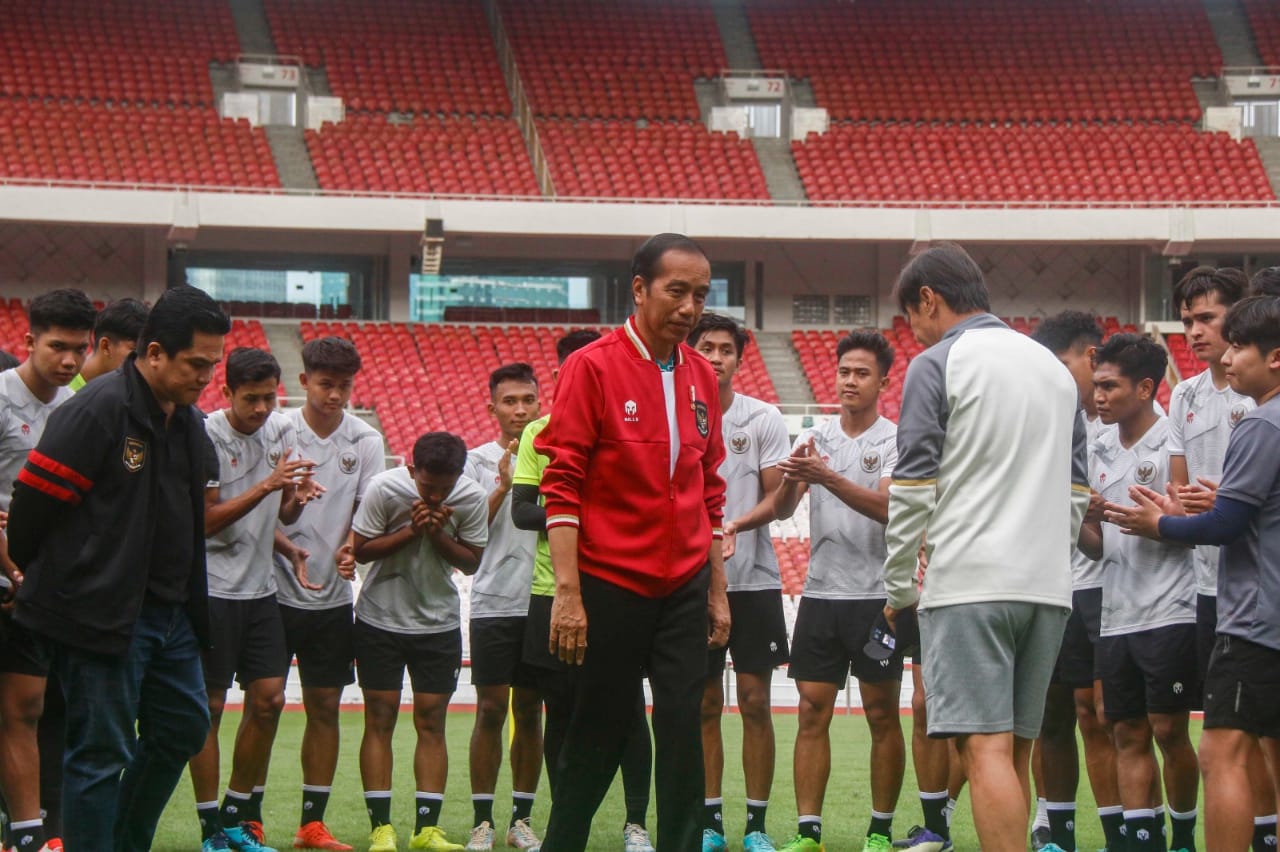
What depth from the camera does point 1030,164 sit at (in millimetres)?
28469

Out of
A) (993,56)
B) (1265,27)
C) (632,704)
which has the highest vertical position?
(1265,27)

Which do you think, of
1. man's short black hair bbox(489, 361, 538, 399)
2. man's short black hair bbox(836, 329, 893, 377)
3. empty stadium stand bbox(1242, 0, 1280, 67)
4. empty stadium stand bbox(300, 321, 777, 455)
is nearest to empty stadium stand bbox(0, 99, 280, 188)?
empty stadium stand bbox(300, 321, 777, 455)

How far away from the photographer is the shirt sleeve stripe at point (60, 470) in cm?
506

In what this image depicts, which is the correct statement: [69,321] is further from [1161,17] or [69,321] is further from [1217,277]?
[1161,17]

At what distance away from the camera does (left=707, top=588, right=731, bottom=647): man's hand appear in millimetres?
5391

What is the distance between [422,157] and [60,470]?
23.1m

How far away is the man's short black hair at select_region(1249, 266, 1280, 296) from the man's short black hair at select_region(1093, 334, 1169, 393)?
523 mm

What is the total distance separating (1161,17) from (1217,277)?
91.0 feet

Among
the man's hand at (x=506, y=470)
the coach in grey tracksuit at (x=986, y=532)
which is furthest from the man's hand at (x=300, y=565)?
the coach in grey tracksuit at (x=986, y=532)

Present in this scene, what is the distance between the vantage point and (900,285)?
5.41 metres

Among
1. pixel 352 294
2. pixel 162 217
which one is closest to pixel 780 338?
pixel 352 294

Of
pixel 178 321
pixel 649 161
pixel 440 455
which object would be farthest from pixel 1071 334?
pixel 649 161

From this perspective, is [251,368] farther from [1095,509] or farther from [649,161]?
[649,161]

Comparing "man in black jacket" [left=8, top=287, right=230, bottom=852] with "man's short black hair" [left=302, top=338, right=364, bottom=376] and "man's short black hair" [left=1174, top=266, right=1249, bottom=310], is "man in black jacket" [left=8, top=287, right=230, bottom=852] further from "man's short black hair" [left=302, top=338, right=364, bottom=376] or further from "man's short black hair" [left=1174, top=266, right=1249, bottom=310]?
"man's short black hair" [left=1174, top=266, right=1249, bottom=310]
